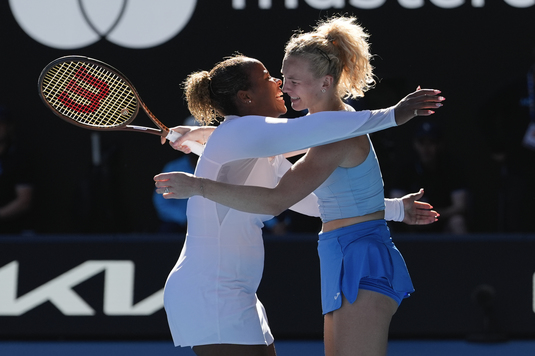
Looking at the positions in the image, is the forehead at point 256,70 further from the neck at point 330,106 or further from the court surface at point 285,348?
the court surface at point 285,348

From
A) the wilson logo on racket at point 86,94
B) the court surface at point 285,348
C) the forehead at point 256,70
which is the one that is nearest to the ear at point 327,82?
the forehead at point 256,70

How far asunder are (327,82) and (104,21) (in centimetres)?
365

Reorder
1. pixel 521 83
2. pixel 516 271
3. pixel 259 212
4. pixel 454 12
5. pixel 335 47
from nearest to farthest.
Result: pixel 259 212, pixel 335 47, pixel 516 271, pixel 521 83, pixel 454 12

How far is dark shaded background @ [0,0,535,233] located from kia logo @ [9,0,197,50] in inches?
3.9

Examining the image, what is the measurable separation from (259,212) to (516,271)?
9.27 ft

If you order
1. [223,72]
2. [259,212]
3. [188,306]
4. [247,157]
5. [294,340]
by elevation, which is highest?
[223,72]

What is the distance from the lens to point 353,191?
8.38ft

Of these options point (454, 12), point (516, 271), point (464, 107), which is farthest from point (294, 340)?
point (454, 12)

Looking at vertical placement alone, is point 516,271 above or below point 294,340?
above

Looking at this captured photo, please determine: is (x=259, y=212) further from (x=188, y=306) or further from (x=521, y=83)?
(x=521, y=83)

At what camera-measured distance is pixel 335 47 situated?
8.69 ft

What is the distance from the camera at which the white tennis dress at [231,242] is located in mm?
2408

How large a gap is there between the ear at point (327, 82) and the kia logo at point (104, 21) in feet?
11.3

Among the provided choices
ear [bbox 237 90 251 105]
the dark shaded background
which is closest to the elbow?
ear [bbox 237 90 251 105]
